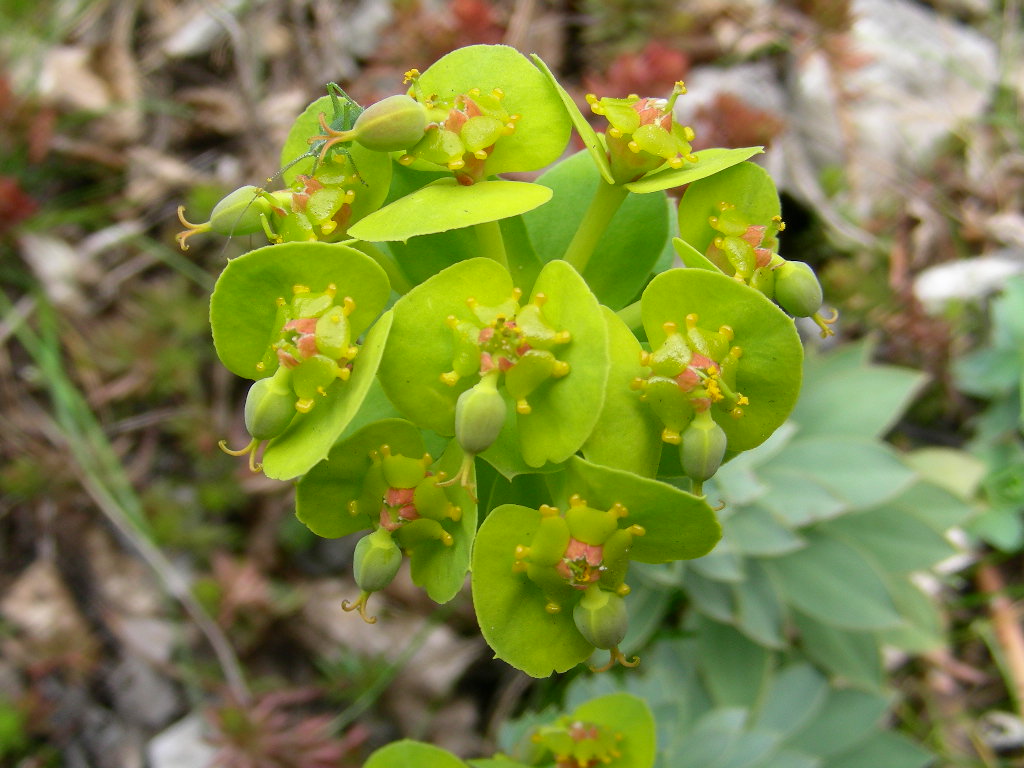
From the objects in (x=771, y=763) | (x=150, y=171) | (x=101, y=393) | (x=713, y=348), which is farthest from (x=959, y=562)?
(x=150, y=171)

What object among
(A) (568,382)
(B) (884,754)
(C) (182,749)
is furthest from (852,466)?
(C) (182,749)

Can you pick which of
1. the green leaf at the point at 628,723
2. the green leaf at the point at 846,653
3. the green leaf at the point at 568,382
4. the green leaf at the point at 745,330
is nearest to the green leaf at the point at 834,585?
the green leaf at the point at 846,653

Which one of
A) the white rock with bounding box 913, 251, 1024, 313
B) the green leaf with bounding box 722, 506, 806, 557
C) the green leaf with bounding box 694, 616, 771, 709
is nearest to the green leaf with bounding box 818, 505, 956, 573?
the green leaf with bounding box 722, 506, 806, 557

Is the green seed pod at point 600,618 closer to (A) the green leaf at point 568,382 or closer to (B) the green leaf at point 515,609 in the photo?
(B) the green leaf at point 515,609

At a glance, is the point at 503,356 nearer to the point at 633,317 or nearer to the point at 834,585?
the point at 633,317

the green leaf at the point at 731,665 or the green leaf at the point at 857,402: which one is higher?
the green leaf at the point at 857,402

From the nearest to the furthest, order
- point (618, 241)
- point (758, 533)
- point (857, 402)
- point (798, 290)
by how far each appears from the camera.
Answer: point (798, 290) < point (618, 241) < point (758, 533) < point (857, 402)

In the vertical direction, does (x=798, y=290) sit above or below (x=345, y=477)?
above
